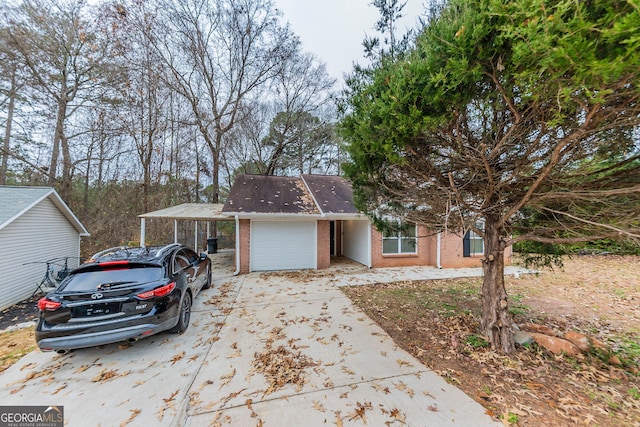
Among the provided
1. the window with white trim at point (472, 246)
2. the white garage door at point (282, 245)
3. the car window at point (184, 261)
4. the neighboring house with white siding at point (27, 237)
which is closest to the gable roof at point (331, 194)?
the white garage door at point (282, 245)

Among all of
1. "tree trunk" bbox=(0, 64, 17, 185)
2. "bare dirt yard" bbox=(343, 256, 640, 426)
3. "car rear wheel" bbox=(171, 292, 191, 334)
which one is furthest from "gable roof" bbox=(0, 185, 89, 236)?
"bare dirt yard" bbox=(343, 256, 640, 426)

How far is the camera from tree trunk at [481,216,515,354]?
3.62 meters

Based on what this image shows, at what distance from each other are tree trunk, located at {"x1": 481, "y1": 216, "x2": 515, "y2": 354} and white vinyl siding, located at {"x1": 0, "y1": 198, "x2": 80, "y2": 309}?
11.7 meters

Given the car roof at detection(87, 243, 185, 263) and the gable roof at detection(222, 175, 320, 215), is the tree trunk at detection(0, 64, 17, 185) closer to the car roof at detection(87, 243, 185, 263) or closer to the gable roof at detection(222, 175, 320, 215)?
the gable roof at detection(222, 175, 320, 215)

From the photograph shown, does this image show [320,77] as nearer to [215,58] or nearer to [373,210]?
[215,58]

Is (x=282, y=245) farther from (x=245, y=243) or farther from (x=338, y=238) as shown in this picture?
(x=338, y=238)

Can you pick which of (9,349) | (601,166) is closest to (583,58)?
(601,166)

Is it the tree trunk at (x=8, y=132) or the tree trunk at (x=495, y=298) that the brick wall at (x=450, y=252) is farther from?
the tree trunk at (x=8, y=132)

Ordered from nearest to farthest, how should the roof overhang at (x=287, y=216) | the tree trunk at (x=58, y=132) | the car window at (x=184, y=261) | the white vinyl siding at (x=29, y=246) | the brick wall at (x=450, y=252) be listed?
the car window at (x=184, y=261)
the white vinyl siding at (x=29, y=246)
the roof overhang at (x=287, y=216)
the brick wall at (x=450, y=252)
the tree trunk at (x=58, y=132)

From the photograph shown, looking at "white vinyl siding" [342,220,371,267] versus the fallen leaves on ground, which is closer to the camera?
the fallen leaves on ground

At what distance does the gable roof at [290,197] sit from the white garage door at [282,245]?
66 cm

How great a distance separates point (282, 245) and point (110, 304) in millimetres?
6227

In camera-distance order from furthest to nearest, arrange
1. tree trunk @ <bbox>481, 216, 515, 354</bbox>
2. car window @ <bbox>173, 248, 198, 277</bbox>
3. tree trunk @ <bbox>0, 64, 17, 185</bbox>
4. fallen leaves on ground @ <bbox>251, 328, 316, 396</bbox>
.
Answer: tree trunk @ <bbox>0, 64, 17, 185</bbox>
car window @ <bbox>173, 248, 198, 277</bbox>
tree trunk @ <bbox>481, 216, 515, 354</bbox>
fallen leaves on ground @ <bbox>251, 328, 316, 396</bbox>

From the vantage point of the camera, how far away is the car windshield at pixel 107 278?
349cm
